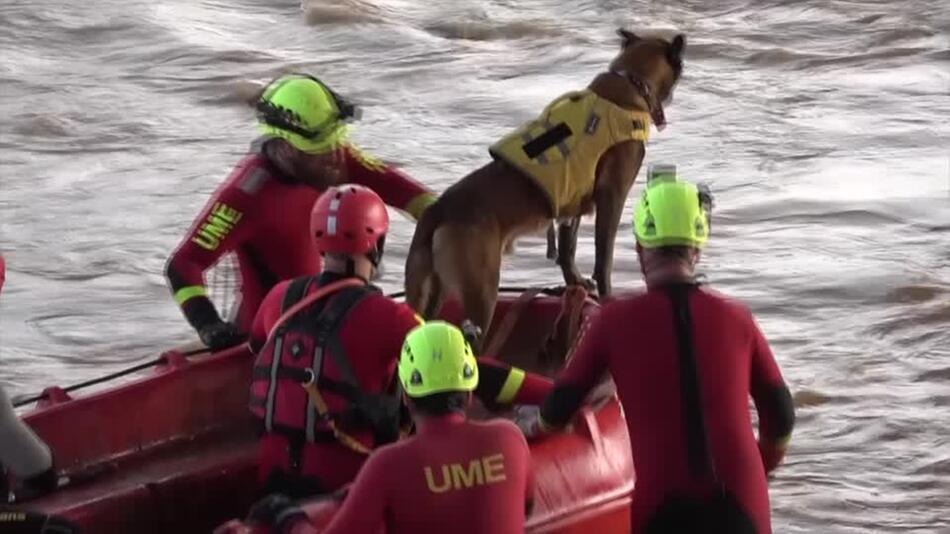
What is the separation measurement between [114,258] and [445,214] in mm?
5880

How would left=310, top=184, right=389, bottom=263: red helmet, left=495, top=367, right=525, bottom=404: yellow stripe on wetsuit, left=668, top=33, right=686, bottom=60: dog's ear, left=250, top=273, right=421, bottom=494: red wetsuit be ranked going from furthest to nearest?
1. left=668, top=33, right=686, bottom=60: dog's ear
2. left=495, top=367, right=525, bottom=404: yellow stripe on wetsuit
3. left=310, top=184, right=389, bottom=263: red helmet
4. left=250, top=273, right=421, bottom=494: red wetsuit

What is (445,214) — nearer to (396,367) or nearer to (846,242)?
(396,367)

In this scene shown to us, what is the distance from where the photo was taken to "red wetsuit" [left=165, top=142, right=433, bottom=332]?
828 centimetres

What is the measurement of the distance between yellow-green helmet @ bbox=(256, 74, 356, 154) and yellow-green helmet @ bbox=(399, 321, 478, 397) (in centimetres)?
210

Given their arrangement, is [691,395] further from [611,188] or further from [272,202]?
[611,188]

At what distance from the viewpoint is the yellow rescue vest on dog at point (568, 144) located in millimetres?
9234

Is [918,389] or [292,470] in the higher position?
[292,470]

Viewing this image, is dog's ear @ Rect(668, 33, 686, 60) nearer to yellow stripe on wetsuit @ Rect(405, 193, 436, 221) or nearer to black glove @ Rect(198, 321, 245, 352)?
yellow stripe on wetsuit @ Rect(405, 193, 436, 221)

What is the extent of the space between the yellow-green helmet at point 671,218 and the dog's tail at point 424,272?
2.34m

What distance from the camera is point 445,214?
8.91m

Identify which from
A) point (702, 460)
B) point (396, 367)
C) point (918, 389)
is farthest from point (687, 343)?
point (918, 389)

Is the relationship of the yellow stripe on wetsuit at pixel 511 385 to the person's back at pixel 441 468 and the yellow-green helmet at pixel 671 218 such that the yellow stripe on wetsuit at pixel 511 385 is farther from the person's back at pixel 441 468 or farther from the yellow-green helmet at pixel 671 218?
the person's back at pixel 441 468

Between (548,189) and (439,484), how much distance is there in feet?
11.2

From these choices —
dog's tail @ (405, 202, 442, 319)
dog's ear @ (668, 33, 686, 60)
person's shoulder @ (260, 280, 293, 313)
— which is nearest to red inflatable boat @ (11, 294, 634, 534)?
dog's tail @ (405, 202, 442, 319)
